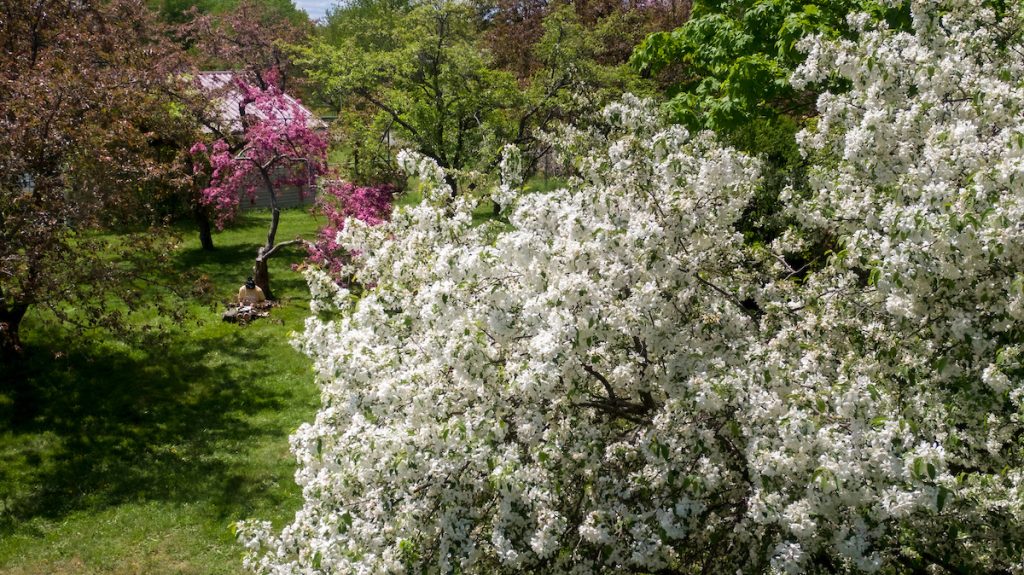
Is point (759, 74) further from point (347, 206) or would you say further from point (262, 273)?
point (262, 273)

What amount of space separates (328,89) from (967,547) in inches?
705

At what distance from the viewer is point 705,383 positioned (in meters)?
5.51

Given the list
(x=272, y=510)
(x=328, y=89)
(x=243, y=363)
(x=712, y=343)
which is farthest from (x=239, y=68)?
(x=712, y=343)

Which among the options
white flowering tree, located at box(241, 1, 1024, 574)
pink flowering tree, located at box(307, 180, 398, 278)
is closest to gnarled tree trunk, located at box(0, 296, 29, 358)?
pink flowering tree, located at box(307, 180, 398, 278)

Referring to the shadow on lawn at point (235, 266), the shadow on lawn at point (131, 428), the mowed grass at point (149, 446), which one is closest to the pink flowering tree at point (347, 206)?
the shadow on lawn at point (235, 266)

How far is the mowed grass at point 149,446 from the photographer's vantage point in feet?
33.7

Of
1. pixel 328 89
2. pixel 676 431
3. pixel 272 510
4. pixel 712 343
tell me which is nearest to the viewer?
pixel 676 431

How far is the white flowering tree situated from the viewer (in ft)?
17.0

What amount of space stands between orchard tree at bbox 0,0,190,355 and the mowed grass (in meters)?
1.14

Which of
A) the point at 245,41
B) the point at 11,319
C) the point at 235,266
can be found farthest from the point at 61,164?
the point at 245,41

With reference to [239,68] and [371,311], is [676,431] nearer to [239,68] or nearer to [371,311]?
[371,311]

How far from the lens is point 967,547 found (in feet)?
18.7

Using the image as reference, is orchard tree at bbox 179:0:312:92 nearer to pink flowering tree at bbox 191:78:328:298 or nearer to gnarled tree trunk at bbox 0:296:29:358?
pink flowering tree at bbox 191:78:328:298

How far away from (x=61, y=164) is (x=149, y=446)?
4.89 m
